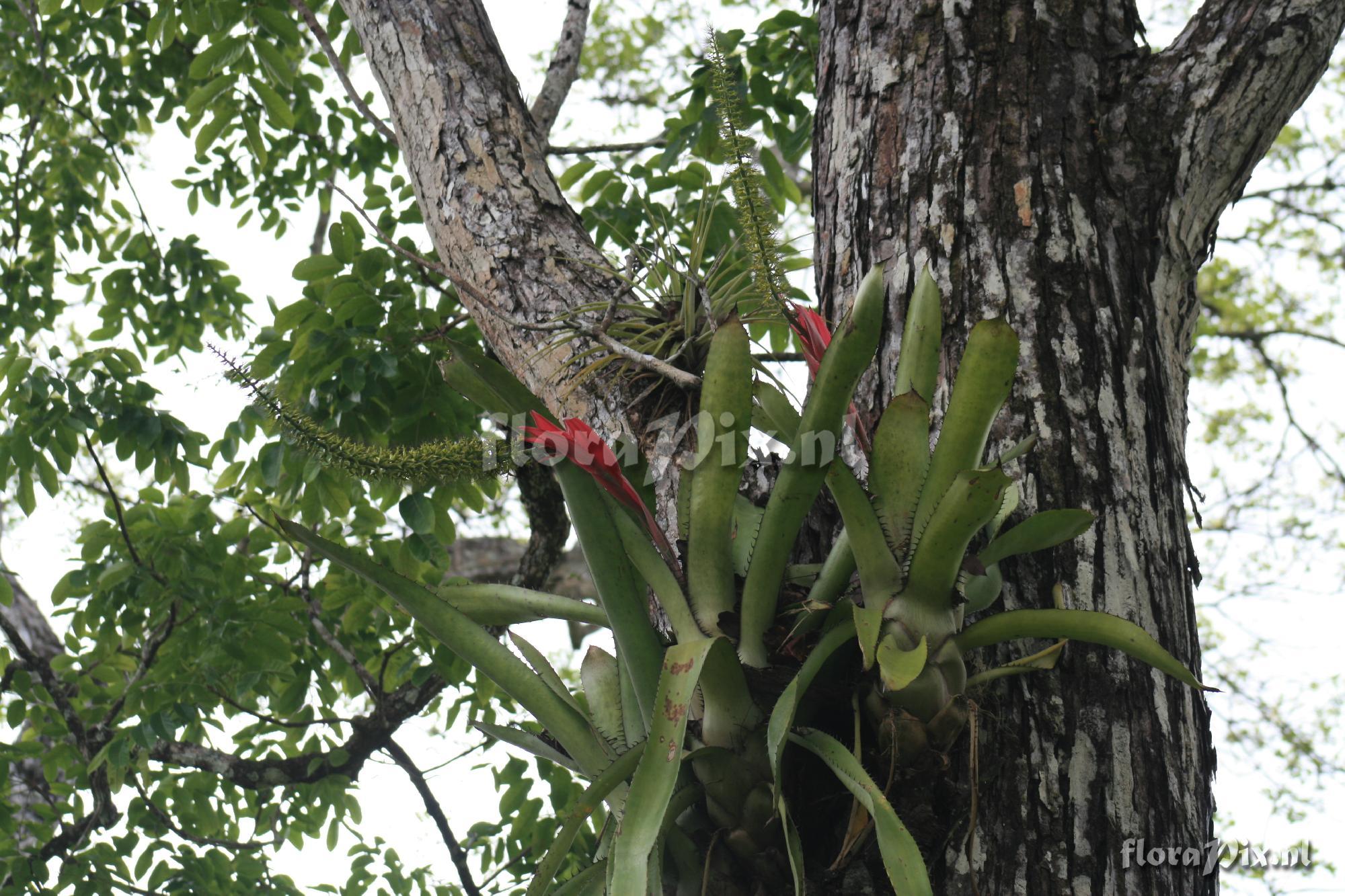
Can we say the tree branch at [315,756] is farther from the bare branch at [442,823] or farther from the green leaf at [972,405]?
the green leaf at [972,405]

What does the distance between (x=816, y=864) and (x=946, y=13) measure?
1411 millimetres

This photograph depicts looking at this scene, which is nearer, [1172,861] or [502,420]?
[1172,861]

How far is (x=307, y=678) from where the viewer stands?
388cm

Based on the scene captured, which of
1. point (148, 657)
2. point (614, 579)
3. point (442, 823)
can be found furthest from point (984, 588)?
point (148, 657)

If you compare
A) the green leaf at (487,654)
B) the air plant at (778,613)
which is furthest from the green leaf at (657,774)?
the green leaf at (487,654)

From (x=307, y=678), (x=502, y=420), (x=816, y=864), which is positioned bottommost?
(x=816, y=864)

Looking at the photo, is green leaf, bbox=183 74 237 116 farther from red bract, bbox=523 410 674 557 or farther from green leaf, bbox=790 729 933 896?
green leaf, bbox=790 729 933 896

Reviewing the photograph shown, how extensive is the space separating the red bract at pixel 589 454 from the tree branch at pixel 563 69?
6.10 ft

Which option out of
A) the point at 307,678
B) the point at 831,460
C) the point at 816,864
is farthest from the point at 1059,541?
the point at 307,678

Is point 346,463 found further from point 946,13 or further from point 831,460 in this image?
point 946,13

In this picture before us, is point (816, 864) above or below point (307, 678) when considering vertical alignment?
below

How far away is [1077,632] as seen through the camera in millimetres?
1151

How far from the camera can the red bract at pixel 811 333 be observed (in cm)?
147

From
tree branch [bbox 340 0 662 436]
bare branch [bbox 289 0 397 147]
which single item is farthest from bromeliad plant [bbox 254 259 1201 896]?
bare branch [bbox 289 0 397 147]
